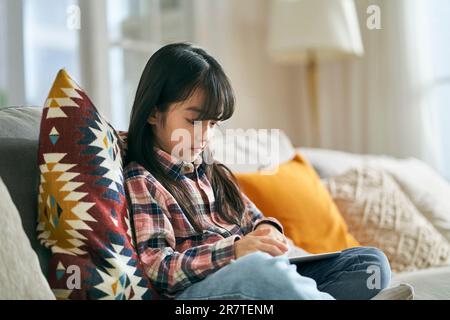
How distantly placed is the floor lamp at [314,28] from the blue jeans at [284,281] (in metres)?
1.44

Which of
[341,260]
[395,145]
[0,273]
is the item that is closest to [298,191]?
[341,260]

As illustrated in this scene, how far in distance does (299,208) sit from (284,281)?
21.7 inches

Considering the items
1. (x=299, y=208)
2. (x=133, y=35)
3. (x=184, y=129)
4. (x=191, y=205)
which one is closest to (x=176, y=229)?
(x=191, y=205)

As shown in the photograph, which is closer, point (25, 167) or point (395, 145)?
point (25, 167)

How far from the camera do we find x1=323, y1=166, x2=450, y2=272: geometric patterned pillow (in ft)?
4.75

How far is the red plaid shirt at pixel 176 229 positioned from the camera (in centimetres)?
82

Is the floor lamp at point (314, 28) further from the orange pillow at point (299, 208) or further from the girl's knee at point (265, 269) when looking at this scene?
the girl's knee at point (265, 269)

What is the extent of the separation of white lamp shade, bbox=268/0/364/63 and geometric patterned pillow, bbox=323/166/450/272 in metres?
0.77

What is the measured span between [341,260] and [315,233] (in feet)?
1.14

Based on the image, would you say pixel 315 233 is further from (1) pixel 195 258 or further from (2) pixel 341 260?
(1) pixel 195 258

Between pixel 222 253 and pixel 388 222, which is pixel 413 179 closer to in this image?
pixel 388 222

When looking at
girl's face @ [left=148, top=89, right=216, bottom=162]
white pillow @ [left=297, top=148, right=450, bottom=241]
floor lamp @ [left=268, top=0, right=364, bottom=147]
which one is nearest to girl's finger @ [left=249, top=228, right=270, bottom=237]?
girl's face @ [left=148, top=89, right=216, bottom=162]

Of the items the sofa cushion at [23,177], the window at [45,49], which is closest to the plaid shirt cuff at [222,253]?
the sofa cushion at [23,177]

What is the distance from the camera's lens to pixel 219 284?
2.52ft
